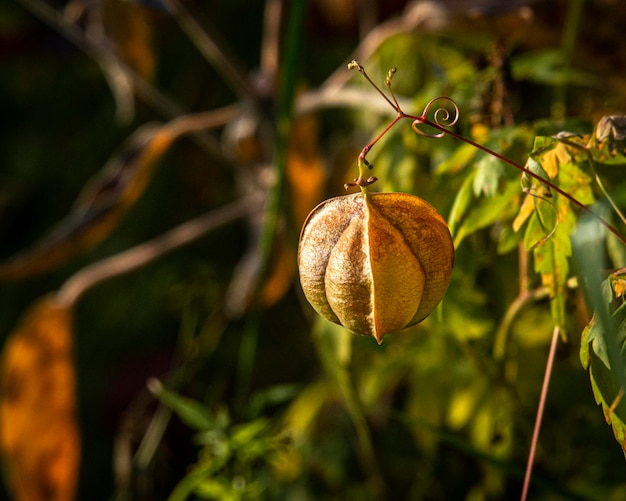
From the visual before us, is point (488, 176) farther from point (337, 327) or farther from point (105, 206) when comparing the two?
point (105, 206)

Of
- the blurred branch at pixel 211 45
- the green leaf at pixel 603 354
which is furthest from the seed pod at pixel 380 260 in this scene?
the blurred branch at pixel 211 45

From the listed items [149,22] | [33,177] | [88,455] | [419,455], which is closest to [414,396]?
[419,455]

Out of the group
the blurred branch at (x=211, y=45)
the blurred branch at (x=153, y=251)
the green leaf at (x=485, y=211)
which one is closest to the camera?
the green leaf at (x=485, y=211)

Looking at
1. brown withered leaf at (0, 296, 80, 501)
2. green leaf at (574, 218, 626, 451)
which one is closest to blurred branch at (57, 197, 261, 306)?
brown withered leaf at (0, 296, 80, 501)

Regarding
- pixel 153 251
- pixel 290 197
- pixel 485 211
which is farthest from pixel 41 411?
pixel 485 211

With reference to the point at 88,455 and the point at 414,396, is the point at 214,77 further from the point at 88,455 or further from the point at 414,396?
the point at 414,396

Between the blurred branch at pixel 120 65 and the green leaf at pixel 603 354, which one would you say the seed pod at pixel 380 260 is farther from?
the blurred branch at pixel 120 65

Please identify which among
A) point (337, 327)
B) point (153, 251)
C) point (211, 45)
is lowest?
point (337, 327)
